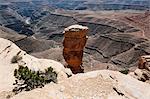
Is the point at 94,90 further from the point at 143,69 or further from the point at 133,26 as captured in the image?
the point at 133,26

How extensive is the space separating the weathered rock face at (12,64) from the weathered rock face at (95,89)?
3.98 m

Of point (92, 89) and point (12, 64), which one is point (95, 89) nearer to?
point (92, 89)

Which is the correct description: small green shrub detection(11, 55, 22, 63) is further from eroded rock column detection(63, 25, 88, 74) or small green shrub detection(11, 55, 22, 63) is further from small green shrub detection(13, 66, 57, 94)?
eroded rock column detection(63, 25, 88, 74)

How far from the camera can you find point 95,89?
1464cm

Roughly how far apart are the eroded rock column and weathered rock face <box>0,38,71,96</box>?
346 inches

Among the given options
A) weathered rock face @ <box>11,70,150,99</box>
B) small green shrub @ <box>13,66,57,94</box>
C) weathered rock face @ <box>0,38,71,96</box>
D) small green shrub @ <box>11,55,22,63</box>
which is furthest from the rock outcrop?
small green shrub @ <box>11,55,22,63</box>

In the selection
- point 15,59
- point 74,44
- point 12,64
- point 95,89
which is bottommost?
point 74,44

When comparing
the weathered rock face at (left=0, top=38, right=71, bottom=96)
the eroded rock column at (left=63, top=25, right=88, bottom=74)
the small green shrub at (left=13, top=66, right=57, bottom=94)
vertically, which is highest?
the small green shrub at (left=13, top=66, right=57, bottom=94)

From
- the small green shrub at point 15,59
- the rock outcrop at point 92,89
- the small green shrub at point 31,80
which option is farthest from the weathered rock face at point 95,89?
the small green shrub at point 15,59

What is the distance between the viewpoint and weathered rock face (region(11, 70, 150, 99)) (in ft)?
46.1

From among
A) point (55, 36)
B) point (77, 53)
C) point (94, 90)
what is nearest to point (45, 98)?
point (94, 90)

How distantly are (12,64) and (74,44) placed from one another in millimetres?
12221

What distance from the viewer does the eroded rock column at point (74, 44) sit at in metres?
34.7

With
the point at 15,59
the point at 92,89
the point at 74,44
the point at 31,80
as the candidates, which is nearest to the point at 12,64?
the point at 15,59
